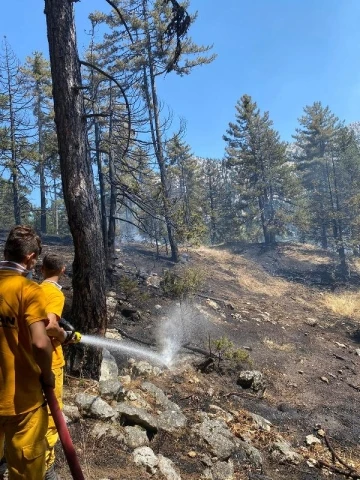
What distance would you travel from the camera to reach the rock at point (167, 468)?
3.25m

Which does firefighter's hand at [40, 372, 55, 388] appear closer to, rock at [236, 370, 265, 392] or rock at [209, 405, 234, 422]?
rock at [209, 405, 234, 422]

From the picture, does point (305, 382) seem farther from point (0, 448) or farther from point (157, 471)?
point (0, 448)

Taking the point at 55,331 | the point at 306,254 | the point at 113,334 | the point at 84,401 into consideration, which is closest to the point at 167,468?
the point at 84,401

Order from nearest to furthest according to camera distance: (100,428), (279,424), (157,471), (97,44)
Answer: (157,471) → (100,428) → (279,424) → (97,44)

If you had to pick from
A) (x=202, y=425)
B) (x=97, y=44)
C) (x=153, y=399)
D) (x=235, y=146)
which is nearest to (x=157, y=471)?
(x=202, y=425)

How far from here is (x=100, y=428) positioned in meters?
3.60

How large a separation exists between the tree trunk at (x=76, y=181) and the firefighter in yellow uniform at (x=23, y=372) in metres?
2.78

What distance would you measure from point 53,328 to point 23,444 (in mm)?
746

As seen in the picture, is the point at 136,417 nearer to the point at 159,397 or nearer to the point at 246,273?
the point at 159,397

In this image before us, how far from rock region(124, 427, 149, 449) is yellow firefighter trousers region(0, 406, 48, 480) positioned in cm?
176

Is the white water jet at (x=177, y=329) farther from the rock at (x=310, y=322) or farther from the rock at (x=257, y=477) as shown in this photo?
the rock at (x=310, y=322)

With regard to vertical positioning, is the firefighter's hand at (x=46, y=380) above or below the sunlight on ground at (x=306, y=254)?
above

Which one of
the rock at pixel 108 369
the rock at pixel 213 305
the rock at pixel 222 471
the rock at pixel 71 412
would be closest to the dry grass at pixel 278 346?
the rock at pixel 213 305

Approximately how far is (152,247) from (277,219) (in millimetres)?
14403
